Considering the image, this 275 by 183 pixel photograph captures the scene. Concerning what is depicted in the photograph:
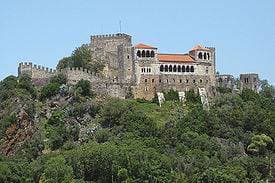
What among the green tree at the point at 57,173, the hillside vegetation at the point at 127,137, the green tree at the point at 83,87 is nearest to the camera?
the green tree at the point at 57,173

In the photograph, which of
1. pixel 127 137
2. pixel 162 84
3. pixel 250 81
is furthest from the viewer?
pixel 250 81

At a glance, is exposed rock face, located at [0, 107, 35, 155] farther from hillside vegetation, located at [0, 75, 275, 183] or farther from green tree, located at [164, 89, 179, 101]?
green tree, located at [164, 89, 179, 101]

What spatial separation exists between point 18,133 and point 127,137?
15.0 m

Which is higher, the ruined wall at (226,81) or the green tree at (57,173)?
the ruined wall at (226,81)

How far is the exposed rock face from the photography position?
4072 inches

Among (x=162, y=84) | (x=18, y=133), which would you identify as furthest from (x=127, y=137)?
(x=18, y=133)

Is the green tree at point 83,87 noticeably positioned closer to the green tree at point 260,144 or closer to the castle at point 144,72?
the castle at point 144,72

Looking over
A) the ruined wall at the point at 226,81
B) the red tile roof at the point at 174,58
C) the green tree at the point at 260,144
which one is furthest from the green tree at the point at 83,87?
the green tree at the point at 260,144

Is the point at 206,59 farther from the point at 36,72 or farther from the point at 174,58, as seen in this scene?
the point at 36,72

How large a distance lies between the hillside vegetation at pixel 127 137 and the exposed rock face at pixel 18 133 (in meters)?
0.13

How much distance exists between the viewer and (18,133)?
10450 centimetres

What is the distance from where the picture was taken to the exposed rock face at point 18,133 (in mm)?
103438

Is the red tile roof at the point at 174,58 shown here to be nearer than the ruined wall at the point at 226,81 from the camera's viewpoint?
Yes

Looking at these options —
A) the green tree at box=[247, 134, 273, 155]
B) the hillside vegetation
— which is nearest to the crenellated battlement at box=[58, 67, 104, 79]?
the hillside vegetation
